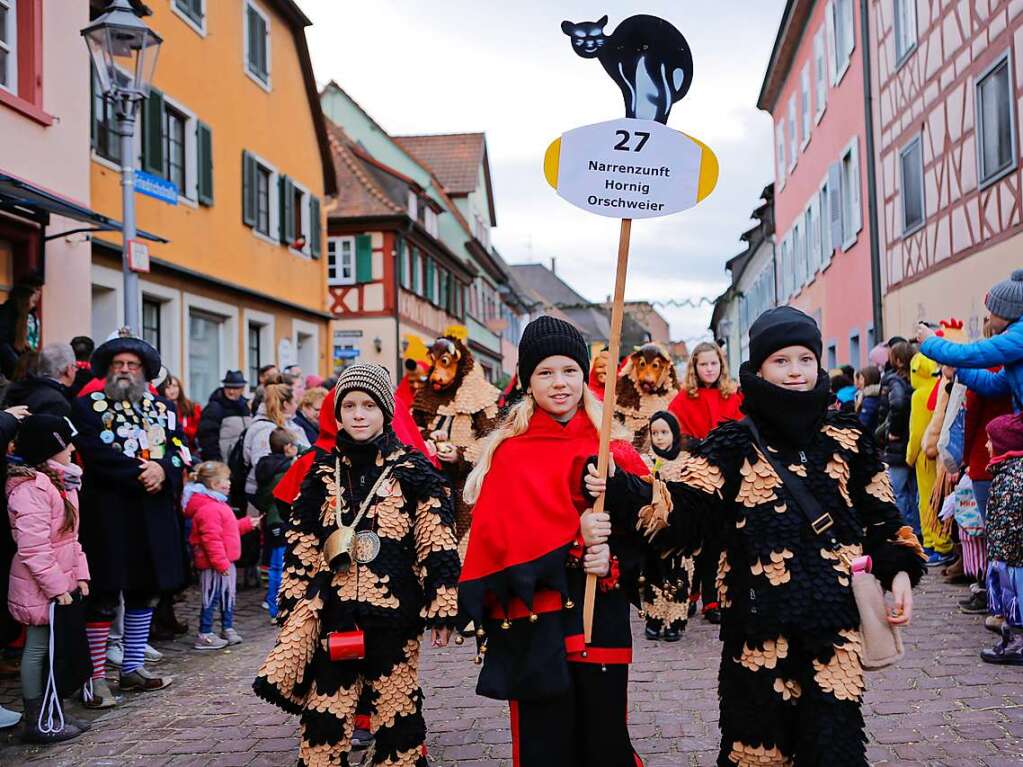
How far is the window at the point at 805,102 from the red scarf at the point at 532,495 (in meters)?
22.6

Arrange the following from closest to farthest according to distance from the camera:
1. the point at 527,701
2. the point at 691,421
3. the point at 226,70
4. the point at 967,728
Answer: the point at 527,701 → the point at 967,728 → the point at 691,421 → the point at 226,70

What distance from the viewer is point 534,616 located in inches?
Result: 128

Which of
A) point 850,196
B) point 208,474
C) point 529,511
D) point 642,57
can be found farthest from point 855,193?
point 529,511

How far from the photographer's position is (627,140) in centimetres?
342

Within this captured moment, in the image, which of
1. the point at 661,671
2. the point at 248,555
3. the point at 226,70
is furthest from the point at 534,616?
the point at 226,70

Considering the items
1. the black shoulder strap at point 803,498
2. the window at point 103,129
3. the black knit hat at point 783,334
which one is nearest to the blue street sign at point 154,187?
the window at point 103,129

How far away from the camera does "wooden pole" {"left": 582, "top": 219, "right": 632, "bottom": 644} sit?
3.22m

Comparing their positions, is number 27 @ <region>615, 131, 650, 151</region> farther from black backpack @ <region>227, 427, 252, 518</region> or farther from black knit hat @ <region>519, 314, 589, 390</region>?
black backpack @ <region>227, 427, 252, 518</region>

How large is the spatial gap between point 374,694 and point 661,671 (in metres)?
2.61

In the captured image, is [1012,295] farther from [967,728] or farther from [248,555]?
[248,555]

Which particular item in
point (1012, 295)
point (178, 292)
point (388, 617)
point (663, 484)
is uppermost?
point (178, 292)

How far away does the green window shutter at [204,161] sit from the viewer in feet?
53.3

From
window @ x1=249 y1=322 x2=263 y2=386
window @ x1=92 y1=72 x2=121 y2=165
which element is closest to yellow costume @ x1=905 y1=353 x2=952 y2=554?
window @ x1=92 y1=72 x2=121 y2=165

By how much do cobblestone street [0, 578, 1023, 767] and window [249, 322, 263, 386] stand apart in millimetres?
12503
